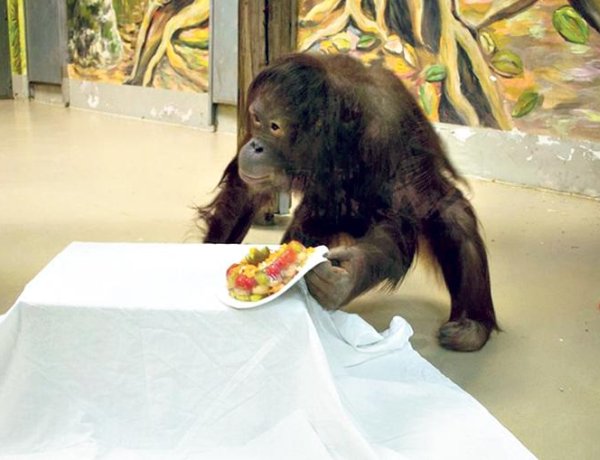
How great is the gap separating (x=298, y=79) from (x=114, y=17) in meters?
4.89

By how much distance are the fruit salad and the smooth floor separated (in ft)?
1.49

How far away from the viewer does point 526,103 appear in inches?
138

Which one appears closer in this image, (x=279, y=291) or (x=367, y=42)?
(x=279, y=291)

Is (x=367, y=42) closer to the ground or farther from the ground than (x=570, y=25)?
closer to the ground

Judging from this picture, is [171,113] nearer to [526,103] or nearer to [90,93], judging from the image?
[90,93]

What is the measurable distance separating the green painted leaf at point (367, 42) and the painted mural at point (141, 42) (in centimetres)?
140

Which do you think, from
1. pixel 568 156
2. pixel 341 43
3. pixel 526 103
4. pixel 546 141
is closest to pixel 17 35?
pixel 341 43

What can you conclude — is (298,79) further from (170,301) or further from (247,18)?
(247,18)

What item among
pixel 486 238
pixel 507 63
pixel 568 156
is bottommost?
pixel 486 238

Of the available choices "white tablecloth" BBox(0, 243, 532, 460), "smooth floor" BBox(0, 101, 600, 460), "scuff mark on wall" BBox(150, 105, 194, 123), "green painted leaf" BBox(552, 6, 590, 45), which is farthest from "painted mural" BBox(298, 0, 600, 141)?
"white tablecloth" BBox(0, 243, 532, 460)

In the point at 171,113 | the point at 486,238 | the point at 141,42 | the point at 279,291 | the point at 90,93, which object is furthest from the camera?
the point at 90,93

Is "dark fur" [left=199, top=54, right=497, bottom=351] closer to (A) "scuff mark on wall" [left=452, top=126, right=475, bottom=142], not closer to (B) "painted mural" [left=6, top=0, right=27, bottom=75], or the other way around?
(A) "scuff mark on wall" [left=452, top=126, right=475, bottom=142]

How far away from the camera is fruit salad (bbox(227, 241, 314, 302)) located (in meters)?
1.20

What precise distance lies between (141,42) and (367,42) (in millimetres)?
2357
